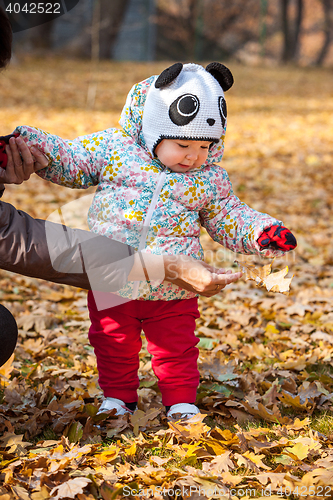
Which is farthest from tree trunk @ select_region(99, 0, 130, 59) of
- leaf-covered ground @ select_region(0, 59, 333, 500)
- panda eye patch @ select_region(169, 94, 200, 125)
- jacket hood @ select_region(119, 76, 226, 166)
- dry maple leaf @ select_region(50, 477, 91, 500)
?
dry maple leaf @ select_region(50, 477, 91, 500)

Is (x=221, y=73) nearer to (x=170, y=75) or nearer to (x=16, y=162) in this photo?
(x=170, y=75)

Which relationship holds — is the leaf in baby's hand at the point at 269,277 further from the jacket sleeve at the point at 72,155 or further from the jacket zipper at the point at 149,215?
the jacket sleeve at the point at 72,155

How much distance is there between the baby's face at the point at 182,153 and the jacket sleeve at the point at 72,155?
10.6 inches

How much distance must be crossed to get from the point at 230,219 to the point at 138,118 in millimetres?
609

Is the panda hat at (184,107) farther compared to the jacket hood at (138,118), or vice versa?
the jacket hood at (138,118)

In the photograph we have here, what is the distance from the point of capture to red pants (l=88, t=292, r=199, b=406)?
232 cm

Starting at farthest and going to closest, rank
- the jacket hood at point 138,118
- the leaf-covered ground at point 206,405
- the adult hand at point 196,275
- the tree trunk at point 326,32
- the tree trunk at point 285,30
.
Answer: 1. the tree trunk at point 326,32
2. the tree trunk at point 285,30
3. the jacket hood at point 138,118
4. the adult hand at point 196,275
5. the leaf-covered ground at point 206,405

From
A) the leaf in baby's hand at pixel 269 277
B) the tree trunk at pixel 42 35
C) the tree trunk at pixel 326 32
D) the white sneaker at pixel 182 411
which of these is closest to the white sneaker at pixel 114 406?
the white sneaker at pixel 182 411

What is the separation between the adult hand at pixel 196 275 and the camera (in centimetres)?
204

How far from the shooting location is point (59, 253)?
1917 mm

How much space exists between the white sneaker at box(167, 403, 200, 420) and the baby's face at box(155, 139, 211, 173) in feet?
3.54

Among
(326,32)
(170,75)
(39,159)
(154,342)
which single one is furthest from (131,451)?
(326,32)

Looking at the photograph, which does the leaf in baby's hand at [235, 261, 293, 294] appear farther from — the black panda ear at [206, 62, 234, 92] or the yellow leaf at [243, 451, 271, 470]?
the black panda ear at [206, 62, 234, 92]

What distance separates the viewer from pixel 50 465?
1993 millimetres
